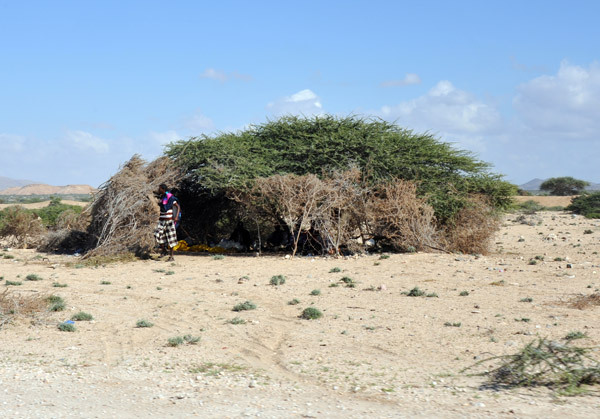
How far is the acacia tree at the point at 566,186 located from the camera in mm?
59125

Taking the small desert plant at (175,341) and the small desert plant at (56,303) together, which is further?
the small desert plant at (56,303)

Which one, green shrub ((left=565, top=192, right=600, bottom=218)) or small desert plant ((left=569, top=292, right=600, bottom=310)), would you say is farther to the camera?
green shrub ((left=565, top=192, right=600, bottom=218))

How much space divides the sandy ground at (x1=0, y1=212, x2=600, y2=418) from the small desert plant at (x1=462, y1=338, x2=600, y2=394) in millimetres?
198

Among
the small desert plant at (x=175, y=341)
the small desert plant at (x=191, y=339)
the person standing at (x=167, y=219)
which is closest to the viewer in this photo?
the small desert plant at (x=175, y=341)

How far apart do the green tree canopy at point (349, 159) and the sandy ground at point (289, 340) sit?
303 cm

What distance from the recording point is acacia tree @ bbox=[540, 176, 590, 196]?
59125 millimetres

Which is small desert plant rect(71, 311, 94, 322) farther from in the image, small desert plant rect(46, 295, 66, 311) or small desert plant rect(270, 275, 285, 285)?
small desert plant rect(270, 275, 285, 285)

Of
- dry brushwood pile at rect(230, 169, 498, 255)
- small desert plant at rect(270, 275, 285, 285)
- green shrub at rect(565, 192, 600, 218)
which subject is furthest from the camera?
green shrub at rect(565, 192, 600, 218)

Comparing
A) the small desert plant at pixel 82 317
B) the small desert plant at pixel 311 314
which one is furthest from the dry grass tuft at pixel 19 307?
the small desert plant at pixel 311 314

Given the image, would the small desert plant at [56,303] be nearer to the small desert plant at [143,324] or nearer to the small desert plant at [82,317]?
the small desert plant at [82,317]

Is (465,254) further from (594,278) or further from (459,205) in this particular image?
(594,278)

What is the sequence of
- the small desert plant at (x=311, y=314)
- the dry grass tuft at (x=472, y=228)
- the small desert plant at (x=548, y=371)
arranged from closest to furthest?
1. the small desert plant at (x=548, y=371)
2. the small desert plant at (x=311, y=314)
3. the dry grass tuft at (x=472, y=228)

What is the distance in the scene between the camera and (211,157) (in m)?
17.5

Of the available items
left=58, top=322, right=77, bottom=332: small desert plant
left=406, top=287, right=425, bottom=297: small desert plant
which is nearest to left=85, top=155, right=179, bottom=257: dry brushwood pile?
left=58, top=322, right=77, bottom=332: small desert plant
